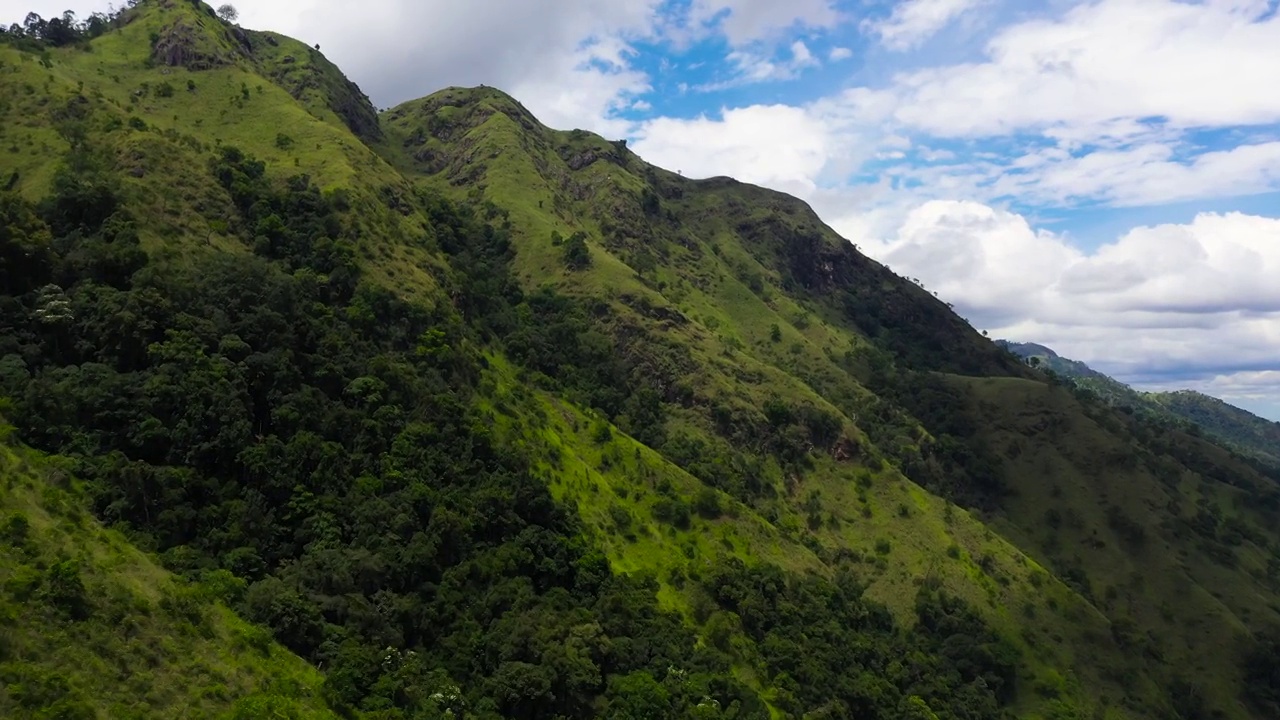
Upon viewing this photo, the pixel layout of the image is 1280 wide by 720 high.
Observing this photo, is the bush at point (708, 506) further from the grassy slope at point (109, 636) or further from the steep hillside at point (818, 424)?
the grassy slope at point (109, 636)

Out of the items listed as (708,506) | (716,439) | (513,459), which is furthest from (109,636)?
(716,439)

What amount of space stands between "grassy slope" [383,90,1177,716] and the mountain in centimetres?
74

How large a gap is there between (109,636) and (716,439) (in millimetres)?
90805

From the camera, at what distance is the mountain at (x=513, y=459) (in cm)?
5891

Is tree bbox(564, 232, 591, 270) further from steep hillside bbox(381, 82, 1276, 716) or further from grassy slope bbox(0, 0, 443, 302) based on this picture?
grassy slope bbox(0, 0, 443, 302)

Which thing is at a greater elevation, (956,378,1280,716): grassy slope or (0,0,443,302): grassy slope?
(0,0,443,302): grassy slope

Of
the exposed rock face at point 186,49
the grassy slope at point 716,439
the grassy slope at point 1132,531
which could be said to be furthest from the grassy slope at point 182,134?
the grassy slope at point 1132,531

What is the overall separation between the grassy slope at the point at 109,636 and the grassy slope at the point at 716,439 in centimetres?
4168

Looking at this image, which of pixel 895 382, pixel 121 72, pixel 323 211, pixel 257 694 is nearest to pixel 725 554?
pixel 257 694

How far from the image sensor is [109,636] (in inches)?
1629

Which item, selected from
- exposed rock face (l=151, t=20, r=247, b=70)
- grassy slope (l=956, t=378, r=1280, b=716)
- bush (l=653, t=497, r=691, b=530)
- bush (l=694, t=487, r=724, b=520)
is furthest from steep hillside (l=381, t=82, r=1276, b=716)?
exposed rock face (l=151, t=20, r=247, b=70)

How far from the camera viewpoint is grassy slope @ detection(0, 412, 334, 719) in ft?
123

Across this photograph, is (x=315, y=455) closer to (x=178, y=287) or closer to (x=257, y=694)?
(x=178, y=287)

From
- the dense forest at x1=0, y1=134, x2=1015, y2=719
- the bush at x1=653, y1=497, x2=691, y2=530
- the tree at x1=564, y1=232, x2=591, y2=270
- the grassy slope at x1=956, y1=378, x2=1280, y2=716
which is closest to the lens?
the dense forest at x1=0, y1=134, x2=1015, y2=719
